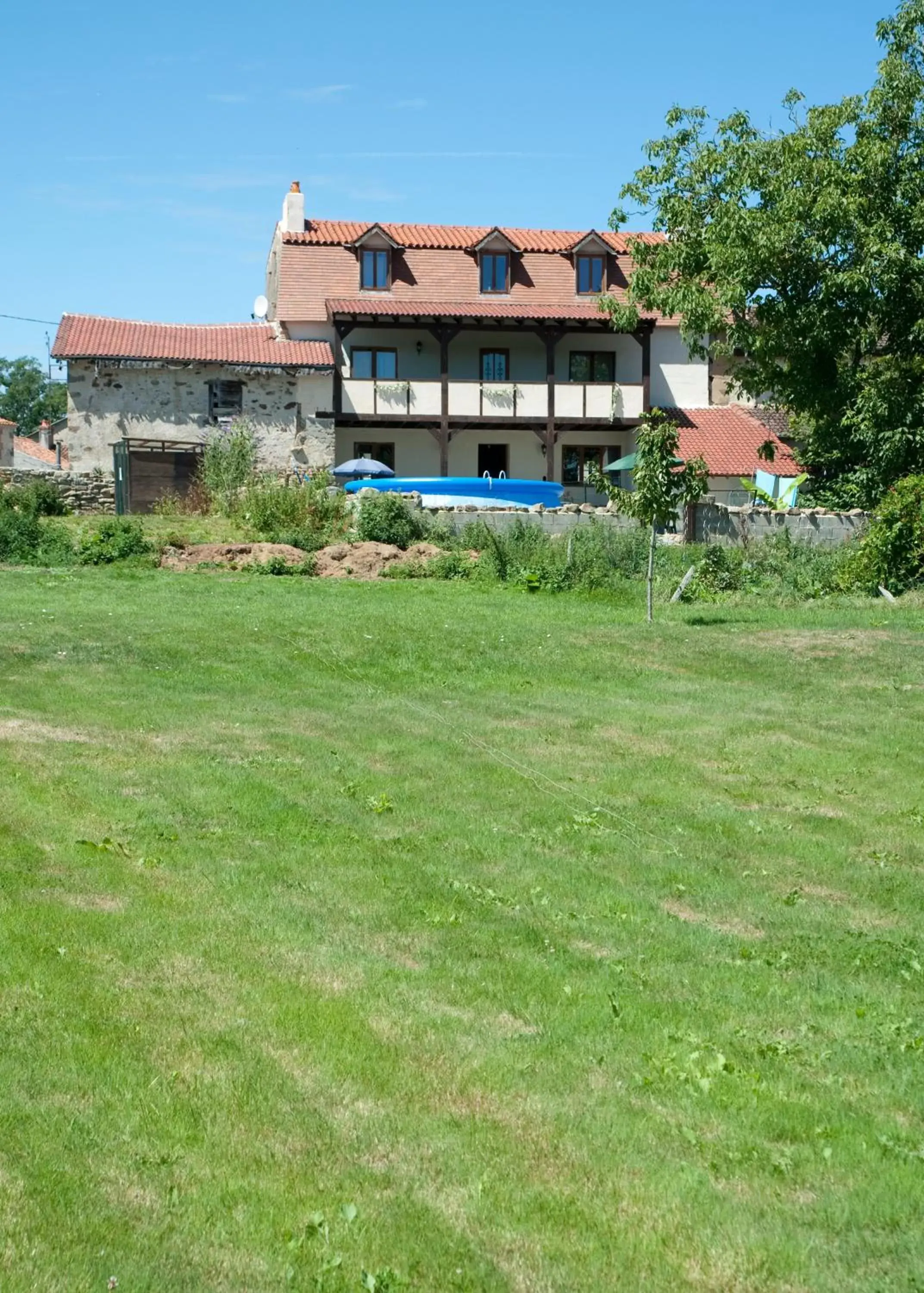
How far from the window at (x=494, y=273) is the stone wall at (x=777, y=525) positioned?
1690 centimetres

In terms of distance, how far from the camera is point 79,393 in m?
39.1

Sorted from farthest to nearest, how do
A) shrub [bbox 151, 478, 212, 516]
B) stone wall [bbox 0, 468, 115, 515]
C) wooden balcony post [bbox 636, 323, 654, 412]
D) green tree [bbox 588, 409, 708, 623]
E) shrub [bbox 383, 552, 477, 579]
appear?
1. wooden balcony post [bbox 636, 323, 654, 412]
2. shrub [bbox 151, 478, 212, 516]
3. stone wall [bbox 0, 468, 115, 515]
4. shrub [bbox 383, 552, 477, 579]
5. green tree [bbox 588, 409, 708, 623]

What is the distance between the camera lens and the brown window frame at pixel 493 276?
142 feet

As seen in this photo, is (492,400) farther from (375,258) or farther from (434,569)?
(434,569)

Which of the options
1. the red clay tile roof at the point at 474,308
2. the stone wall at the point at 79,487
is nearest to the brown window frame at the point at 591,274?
the red clay tile roof at the point at 474,308

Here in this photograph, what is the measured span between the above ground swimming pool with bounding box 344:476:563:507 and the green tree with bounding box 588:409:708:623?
32.9 ft

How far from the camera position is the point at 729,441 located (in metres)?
43.0

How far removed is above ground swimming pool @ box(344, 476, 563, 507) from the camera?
31.9 m

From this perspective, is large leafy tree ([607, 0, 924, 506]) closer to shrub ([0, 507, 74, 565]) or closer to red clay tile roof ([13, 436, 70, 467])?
shrub ([0, 507, 74, 565])

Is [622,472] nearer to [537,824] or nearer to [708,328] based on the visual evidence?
[708,328]

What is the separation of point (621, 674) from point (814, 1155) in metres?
11.8

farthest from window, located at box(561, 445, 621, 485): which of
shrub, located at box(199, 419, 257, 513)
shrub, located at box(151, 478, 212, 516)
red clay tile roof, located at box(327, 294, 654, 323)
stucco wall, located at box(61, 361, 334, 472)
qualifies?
shrub, located at box(151, 478, 212, 516)

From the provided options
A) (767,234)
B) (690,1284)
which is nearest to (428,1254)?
(690,1284)

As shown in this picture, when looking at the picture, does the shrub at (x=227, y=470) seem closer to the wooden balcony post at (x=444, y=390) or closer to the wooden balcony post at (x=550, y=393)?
the wooden balcony post at (x=444, y=390)
